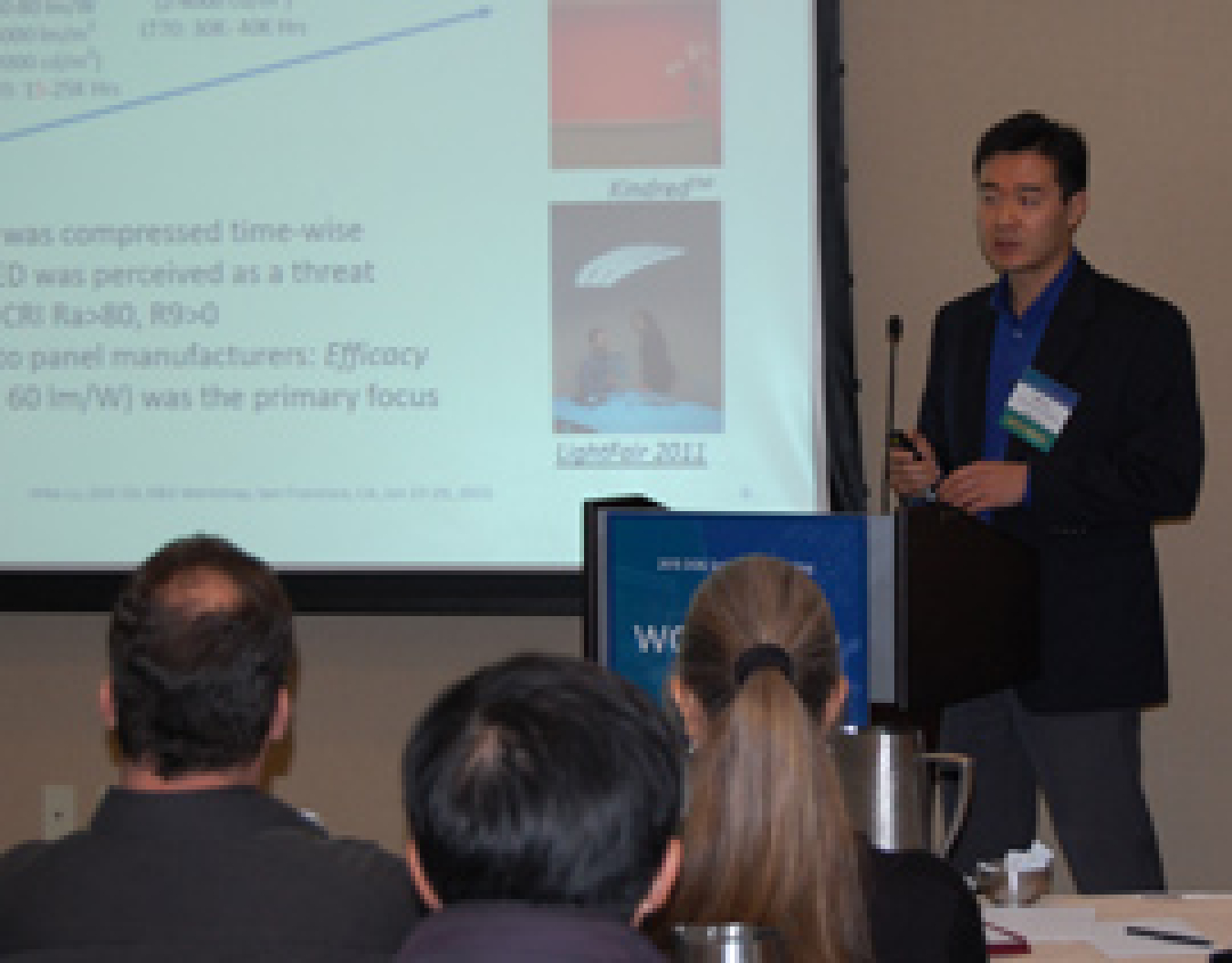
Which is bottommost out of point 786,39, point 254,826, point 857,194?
point 254,826

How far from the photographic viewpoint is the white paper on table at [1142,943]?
2.05 metres

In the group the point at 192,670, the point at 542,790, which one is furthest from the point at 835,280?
the point at 542,790

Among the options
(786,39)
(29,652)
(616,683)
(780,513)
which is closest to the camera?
(616,683)

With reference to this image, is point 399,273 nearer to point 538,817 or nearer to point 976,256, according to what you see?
point 976,256

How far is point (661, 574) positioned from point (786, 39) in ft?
5.58

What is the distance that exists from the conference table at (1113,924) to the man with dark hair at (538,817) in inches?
41.0

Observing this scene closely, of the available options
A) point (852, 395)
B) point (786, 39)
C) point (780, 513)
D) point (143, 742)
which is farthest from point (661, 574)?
point (786, 39)

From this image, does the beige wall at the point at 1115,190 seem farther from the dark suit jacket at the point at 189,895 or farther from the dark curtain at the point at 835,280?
the dark suit jacket at the point at 189,895

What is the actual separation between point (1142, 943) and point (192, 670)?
3.63 ft

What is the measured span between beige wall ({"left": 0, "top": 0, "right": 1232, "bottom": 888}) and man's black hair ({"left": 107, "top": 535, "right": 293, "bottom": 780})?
2464 mm

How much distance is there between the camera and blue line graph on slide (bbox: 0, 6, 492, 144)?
13.4 feet

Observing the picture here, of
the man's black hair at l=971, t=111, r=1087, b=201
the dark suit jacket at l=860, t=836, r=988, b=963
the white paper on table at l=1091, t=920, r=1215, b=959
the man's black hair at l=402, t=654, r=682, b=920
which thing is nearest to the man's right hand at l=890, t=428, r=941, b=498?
the man's black hair at l=971, t=111, r=1087, b=201

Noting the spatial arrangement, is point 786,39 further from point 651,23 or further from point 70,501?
point 70,501

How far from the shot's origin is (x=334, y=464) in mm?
4137
